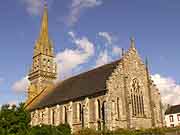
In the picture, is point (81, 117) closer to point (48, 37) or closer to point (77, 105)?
point (77, 105)

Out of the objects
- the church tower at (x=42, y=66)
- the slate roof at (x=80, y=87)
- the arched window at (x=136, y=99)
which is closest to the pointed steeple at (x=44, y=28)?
the church tower at (x=42, y=66)

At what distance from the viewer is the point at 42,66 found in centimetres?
6794

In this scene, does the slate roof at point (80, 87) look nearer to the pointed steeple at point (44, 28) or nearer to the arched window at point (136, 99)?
the arched window at point (136, 99)

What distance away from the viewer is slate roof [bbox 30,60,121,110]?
43.6m

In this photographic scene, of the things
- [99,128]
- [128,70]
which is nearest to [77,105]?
[99,128]

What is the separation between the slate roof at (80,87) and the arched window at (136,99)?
4.60 metres

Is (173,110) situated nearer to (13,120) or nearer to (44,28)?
(44,28)

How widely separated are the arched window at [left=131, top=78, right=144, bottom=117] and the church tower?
26.9m

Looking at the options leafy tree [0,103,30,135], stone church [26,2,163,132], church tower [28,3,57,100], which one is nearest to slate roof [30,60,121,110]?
stone church [26,2,163,132]

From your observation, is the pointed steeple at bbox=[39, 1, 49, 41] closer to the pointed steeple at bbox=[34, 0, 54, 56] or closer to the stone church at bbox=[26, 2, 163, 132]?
the pointed steeple at bbox=[34, 0, 54, 56]

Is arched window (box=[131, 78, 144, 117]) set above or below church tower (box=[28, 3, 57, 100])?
below

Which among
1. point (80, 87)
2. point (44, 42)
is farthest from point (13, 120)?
point (44, 42)

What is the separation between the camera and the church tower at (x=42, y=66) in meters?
66.6

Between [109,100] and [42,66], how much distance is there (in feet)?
102
